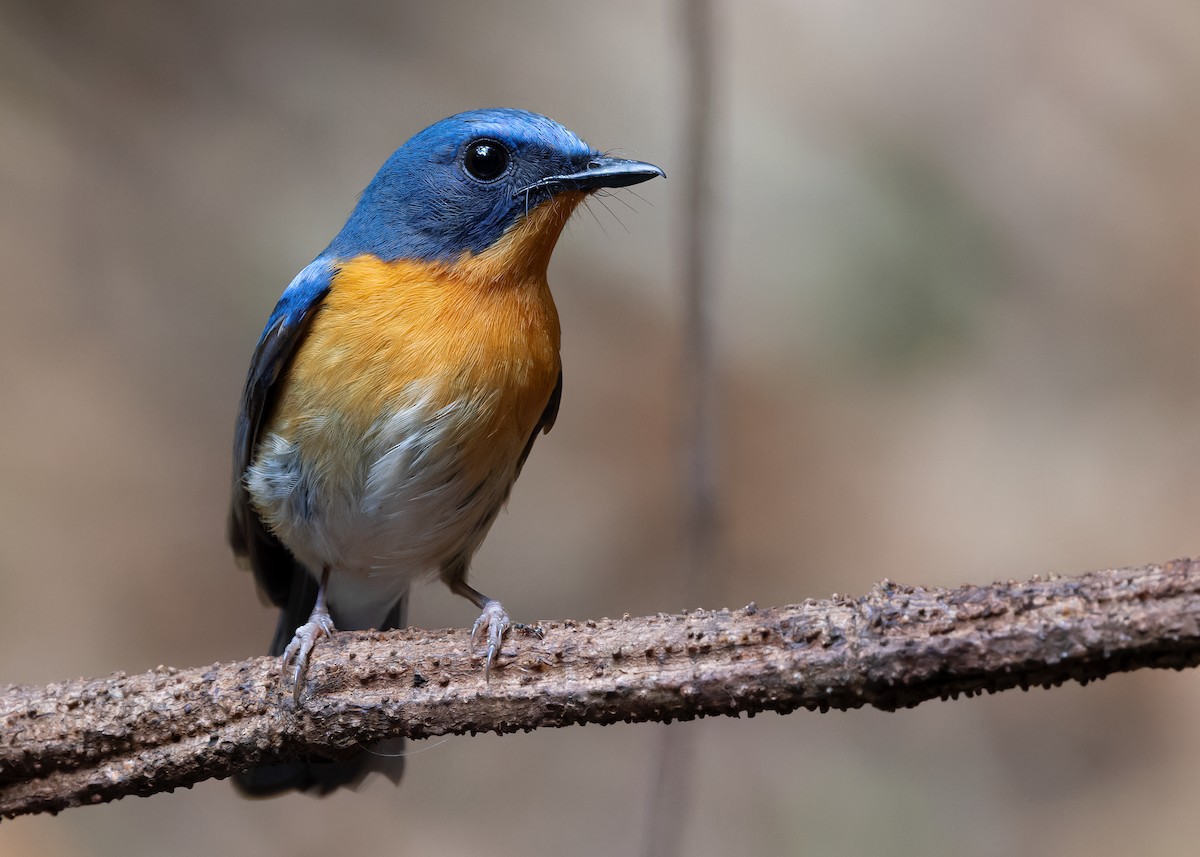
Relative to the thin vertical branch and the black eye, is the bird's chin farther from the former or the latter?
the thin vertical branch

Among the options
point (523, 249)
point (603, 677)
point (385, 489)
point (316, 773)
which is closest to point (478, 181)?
point (523, 249)

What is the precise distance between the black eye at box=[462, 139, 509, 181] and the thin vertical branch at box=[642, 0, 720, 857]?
2353 mm

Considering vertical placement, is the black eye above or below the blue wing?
above

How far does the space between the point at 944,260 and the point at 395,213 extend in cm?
413

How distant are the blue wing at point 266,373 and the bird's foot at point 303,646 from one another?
2.31 feet

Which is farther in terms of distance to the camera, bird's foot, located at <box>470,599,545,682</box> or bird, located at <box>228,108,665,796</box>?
bird, located at <box>228,108,665,796</box>

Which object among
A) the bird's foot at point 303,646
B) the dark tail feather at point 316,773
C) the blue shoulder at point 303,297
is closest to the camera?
the bird's foot at point 303,646

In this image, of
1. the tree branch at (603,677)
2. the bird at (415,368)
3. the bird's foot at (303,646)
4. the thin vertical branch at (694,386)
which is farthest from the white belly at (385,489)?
the thin vertical branch at (694,386)

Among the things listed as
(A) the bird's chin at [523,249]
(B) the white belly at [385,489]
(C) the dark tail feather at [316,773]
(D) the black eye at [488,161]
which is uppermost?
(D) the black eye at [488,161]

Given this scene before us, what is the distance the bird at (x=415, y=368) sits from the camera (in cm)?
366

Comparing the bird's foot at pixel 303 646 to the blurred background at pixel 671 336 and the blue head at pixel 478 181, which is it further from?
the blurred background at pixel 671 336

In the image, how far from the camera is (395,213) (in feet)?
13.7

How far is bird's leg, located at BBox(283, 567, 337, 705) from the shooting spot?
119 inches

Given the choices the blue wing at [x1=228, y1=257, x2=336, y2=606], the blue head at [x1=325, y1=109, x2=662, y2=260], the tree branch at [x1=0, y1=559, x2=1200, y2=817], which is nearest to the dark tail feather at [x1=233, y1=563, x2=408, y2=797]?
the blue wing at [x1=228, y1=257, x2=336, y2=606]
